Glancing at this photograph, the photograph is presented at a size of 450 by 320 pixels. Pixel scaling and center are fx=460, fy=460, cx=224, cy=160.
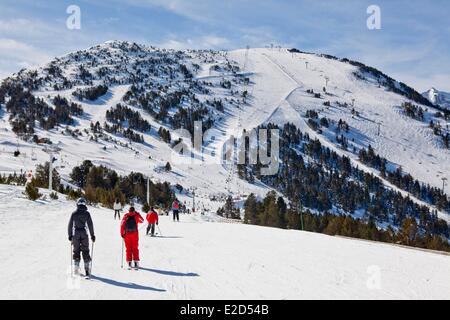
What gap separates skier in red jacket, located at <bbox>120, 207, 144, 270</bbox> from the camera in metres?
12.0

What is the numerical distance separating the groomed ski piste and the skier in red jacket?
428mm

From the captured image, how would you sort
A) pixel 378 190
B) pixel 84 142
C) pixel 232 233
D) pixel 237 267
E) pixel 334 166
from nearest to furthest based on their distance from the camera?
pixel 237 267
pixel 232 233
pixel 84 142
pixel 378 190
pixel 334 166

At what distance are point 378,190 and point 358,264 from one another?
169539mm

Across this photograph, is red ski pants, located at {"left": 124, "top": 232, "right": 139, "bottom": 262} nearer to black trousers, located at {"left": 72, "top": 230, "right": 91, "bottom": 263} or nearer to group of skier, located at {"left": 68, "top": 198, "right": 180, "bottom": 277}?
group of skier, located at {"left": 68, "top": 198, "right": 180, "bottom": 277}

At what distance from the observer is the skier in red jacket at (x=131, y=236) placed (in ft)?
39.4

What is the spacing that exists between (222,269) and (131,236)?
2571mm

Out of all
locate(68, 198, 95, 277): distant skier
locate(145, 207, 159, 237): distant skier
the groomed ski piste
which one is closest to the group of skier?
locate(68, 198, 95, 277): distant skier

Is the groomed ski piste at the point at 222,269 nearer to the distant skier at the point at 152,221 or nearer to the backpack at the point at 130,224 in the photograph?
the distant skier at the point at 152,221

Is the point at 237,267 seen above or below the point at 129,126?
below

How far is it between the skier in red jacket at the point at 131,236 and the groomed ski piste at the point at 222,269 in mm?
428

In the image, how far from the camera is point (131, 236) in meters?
12.2
